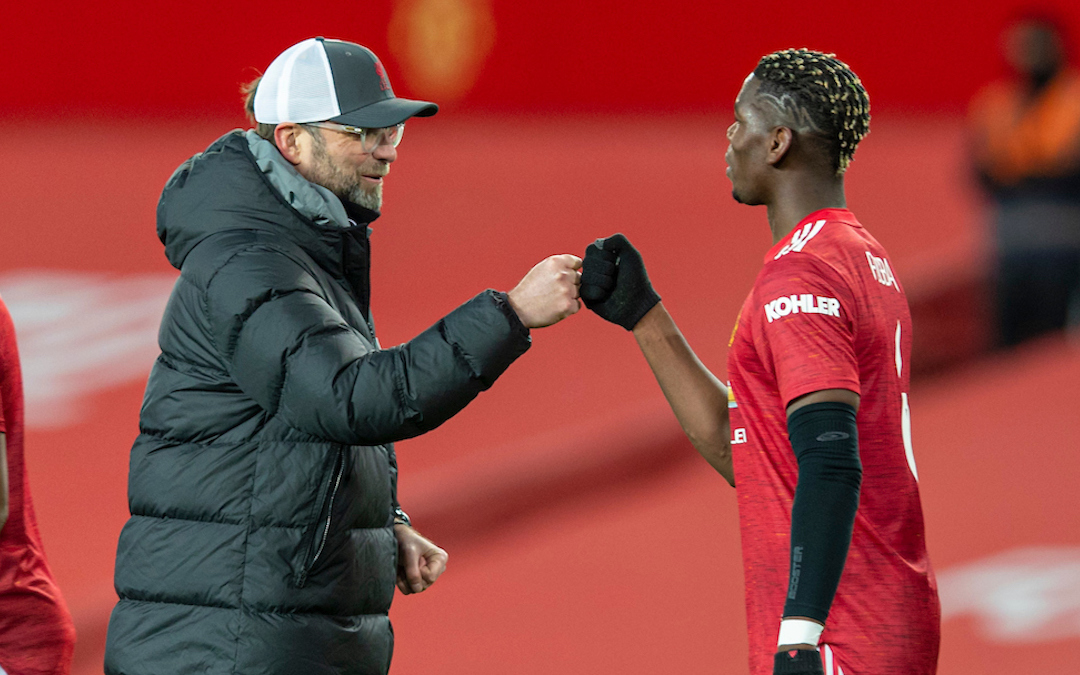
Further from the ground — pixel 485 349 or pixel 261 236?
pixel 261 236

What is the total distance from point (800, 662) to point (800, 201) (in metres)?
0.69

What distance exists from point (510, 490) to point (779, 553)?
3376 mm

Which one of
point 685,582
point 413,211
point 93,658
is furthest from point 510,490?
point 413,211

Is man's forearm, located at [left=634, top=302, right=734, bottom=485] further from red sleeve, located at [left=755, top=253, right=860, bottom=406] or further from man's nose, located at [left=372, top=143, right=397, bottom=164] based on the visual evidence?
man's nose, located at [left=372, top=143, right=397, bottom=164]

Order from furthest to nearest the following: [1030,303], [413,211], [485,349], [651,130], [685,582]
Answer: [651,130] < [413,211] < [1030,303] < [685,582] < [485,349]

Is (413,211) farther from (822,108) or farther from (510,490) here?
(822,108)

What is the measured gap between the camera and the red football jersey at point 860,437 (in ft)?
5.87

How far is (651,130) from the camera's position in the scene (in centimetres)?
802

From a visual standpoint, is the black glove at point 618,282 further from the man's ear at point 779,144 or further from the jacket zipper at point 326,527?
the jacket zipper at point 326,527

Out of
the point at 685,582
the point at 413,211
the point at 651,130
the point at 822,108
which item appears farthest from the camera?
the point at 651,130

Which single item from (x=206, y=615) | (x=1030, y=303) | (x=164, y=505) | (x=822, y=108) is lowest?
(x=206, y=615)

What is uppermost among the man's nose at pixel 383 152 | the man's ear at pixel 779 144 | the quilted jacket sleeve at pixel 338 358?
the man's ear at pixel 779 144

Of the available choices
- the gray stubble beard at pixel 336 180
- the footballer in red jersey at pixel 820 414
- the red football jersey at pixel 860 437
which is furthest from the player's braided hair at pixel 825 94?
the gray stubble beard at pixel 336 180

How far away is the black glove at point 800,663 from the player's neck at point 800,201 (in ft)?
2.04
